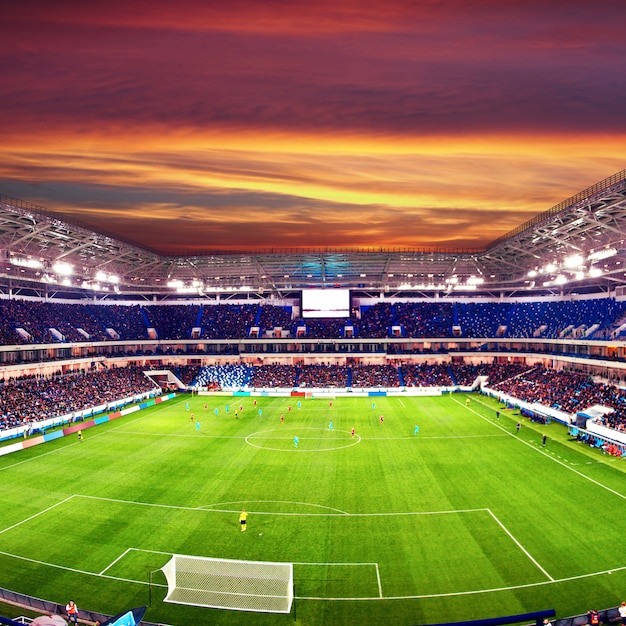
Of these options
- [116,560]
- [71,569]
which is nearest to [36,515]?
[71,569]

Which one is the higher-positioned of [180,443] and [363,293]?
[363,293]

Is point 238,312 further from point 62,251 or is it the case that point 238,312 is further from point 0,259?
point 0,259

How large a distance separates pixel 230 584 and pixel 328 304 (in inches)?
2632

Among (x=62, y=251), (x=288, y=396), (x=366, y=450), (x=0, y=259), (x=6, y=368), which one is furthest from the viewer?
(x=288, y=396)

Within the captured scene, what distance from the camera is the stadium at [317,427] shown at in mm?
20734

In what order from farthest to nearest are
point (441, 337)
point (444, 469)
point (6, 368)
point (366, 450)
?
point (441, 337) → point (6, 368) → point (366, 450) → point (444, 469)

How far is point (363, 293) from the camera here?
9125cm

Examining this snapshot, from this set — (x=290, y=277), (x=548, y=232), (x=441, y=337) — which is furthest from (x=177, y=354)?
(x=548, y=232)

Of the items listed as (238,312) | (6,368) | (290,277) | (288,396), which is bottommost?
(288,396)

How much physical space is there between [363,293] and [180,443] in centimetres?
5212

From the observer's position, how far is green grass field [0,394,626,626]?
787 inches

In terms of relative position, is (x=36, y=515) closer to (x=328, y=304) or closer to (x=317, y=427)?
(x=317, y=427)

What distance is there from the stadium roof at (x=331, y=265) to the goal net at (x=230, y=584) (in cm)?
3770

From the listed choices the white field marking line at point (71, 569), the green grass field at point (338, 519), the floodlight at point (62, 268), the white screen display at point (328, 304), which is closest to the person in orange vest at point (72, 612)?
the green grass field at point (338, 519)
